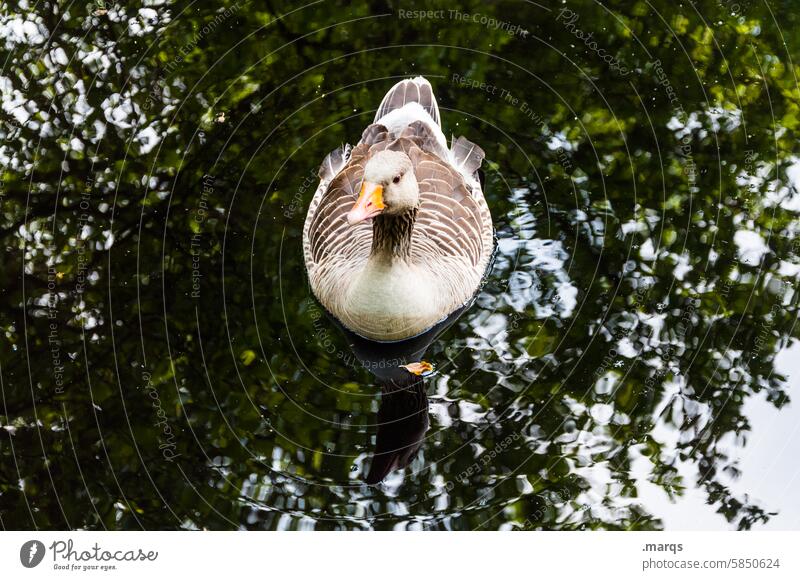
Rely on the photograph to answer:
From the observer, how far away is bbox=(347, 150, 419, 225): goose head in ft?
21.9

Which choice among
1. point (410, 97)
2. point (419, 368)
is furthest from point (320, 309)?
point (410, 97)

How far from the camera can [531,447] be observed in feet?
22.0

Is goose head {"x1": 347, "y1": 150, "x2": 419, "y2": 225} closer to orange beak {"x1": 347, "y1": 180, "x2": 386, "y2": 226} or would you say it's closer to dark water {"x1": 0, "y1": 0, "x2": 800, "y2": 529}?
orange beak {"x1": 347, "y1": 180, "x2": 386, "y2": 226}

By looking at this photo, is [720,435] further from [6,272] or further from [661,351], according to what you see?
[6,272]

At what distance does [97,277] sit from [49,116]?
7.73ft

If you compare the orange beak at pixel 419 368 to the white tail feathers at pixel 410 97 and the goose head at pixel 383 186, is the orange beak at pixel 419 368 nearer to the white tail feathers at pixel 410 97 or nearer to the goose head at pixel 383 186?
the goose head at pixel 383 186

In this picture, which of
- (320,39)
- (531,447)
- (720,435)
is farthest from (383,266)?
(320,39)

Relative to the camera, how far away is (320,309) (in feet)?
25.8

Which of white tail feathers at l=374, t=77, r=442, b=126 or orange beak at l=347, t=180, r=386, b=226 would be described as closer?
orange beak at l=347, t=180, r=386, b=226

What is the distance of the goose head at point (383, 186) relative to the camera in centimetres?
668

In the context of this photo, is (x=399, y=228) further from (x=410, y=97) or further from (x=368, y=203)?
(x=410, y=97)

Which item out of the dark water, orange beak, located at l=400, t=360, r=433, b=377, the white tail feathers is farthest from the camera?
the white tail feathers

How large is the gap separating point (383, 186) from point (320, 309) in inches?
59.1

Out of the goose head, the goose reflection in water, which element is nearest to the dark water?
the goose reflection in water
